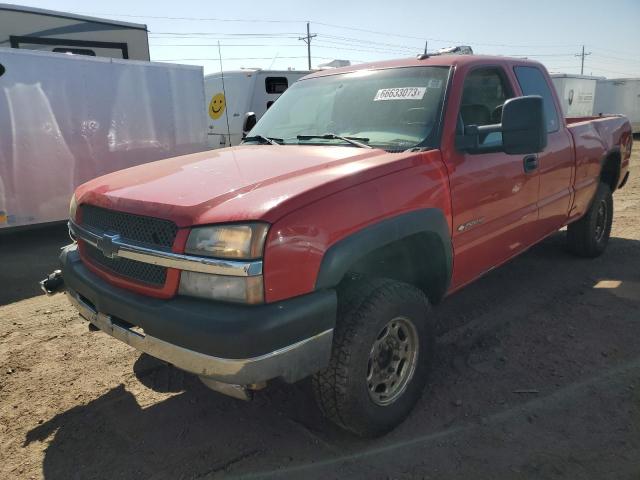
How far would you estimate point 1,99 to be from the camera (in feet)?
21.9

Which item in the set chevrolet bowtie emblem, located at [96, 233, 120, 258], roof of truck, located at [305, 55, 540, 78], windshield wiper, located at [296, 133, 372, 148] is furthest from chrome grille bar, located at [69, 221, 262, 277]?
roof of truck, located at [305, 55, 540, 78]

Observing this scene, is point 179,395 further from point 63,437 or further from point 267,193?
point 267,193

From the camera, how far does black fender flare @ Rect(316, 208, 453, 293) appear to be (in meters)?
2.24

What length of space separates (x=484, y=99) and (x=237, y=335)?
255cm

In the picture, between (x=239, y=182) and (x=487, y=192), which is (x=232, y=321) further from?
(x=487, y=192)

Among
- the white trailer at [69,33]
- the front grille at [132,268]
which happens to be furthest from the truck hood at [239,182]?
the white trailer at [69,33]

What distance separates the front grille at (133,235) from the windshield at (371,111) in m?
1.30

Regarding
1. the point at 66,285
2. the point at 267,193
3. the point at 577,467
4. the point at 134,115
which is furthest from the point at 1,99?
the point at 577,467

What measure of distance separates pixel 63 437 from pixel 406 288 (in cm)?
201

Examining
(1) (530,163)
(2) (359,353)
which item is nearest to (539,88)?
(1) (530,163)

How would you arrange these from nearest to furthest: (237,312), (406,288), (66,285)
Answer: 1. (237,312)
2. (406,288)
3. (66,285)

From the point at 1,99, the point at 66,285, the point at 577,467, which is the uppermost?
the point at 1,99

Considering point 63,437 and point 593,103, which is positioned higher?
point 593,103

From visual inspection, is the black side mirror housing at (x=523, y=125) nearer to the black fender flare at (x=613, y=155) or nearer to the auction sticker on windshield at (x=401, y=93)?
the auction sticker on windshield at (x=401, y=93)
